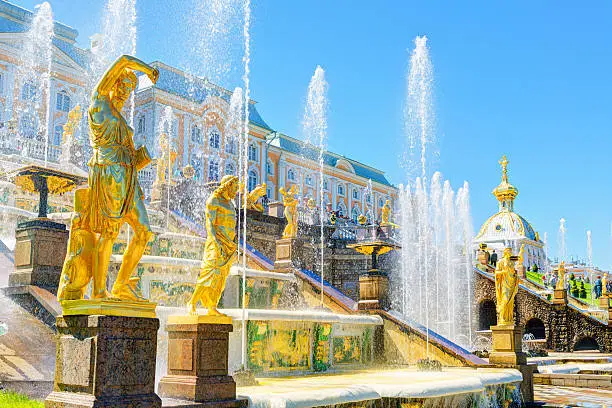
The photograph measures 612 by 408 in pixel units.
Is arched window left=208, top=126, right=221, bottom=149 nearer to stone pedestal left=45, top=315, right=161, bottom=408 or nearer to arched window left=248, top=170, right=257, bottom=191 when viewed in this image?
arched window left=248, top=170, right=257, bottom=191

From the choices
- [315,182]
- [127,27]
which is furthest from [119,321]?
[315,182]

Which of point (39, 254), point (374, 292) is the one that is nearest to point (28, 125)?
point (374, 292)

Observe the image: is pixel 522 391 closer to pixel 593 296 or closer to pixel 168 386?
pixel 168 386

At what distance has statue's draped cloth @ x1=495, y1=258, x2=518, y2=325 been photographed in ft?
46.9

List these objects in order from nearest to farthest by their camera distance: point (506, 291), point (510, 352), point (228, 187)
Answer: point (228, 187) < point (510, 352) < point (506, 291)

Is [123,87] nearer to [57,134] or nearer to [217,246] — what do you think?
[217,246]

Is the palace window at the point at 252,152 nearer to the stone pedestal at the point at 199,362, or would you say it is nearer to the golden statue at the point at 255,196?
the golden statue at the point at 255,196

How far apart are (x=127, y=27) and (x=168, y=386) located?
23327mm

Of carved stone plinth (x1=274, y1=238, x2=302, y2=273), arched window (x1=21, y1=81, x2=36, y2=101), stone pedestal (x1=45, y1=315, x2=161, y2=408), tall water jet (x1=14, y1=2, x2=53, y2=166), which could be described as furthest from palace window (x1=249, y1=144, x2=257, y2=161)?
stone pedestal (x1=45, y1=315, x2=161, y2=408)

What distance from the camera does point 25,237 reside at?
32.9ft

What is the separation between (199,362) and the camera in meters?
7.20

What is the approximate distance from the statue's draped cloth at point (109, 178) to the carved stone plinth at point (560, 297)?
1104 inches

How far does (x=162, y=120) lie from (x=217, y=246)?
41809 mm

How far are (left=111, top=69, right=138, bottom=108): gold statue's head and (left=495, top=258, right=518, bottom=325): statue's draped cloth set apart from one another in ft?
33.2
